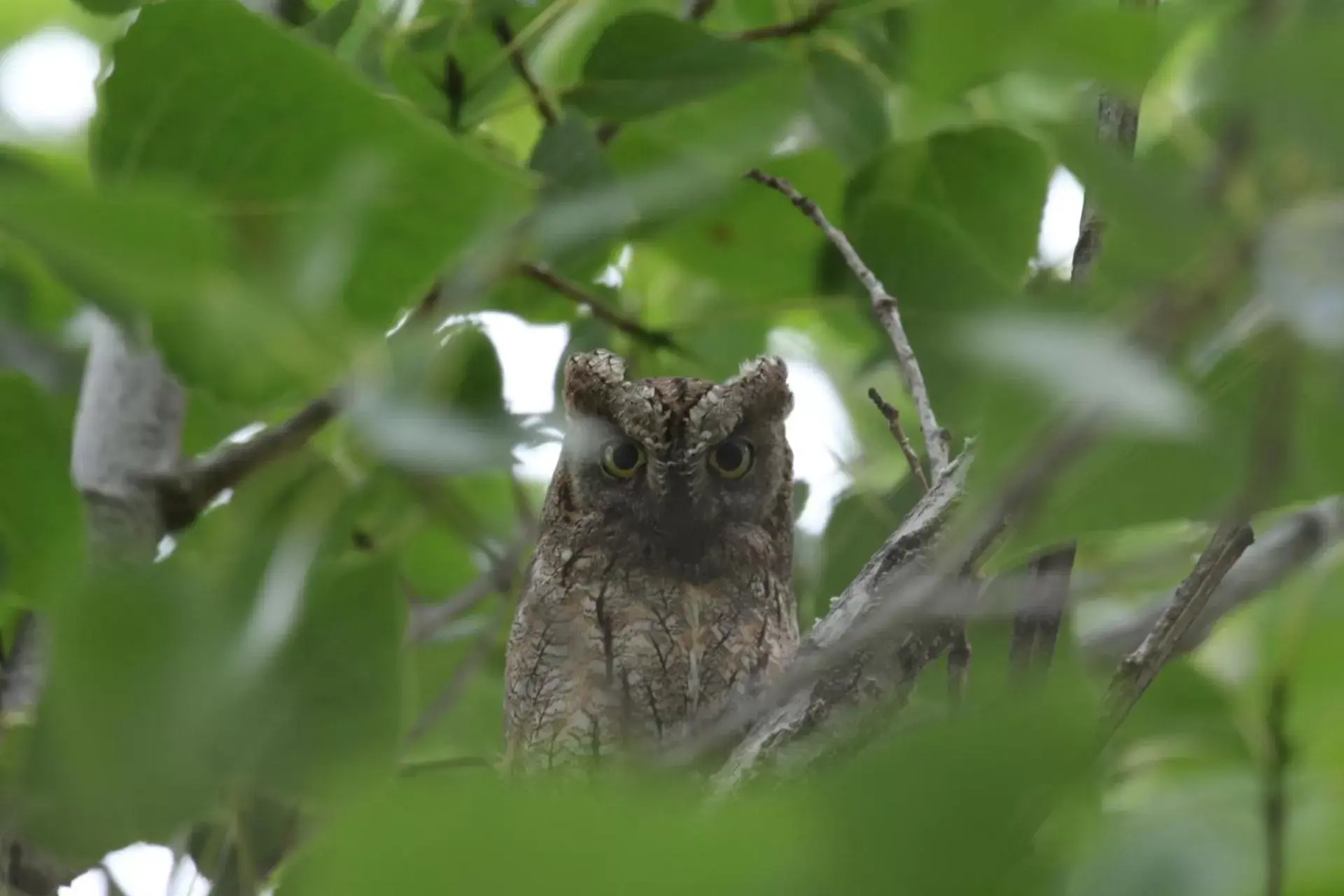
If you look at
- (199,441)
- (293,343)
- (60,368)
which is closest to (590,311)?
(199,441)

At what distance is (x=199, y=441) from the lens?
1.39 metres

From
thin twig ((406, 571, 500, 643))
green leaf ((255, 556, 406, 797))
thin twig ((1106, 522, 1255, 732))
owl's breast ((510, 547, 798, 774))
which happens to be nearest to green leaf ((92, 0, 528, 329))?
green leaf ((255, 556, 406, 797))

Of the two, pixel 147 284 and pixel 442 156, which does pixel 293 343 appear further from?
pixel 442 156

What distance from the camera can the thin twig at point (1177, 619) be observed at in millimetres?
667

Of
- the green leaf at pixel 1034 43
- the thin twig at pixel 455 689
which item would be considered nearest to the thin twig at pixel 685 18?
the thin twig at pixel 455 689

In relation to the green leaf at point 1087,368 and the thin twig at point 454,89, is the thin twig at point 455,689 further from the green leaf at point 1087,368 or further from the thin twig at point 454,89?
the green leaf at point 1087,368

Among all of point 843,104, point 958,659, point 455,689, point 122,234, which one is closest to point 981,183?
point 843,104

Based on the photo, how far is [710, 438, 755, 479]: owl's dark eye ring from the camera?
70.0 inches

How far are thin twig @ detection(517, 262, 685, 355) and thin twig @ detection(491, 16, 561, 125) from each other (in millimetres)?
138

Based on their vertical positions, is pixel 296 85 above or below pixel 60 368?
below

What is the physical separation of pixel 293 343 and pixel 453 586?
3.73ft

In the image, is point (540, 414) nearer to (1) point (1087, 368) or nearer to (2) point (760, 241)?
(1) point (1087, 368)

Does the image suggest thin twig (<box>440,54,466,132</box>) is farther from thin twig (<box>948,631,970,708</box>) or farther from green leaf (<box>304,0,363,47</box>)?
thin twig (<box>948,631,970,708</box>)

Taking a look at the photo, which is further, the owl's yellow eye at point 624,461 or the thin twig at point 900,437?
Result: the owl's yellow eye at point 624,461
